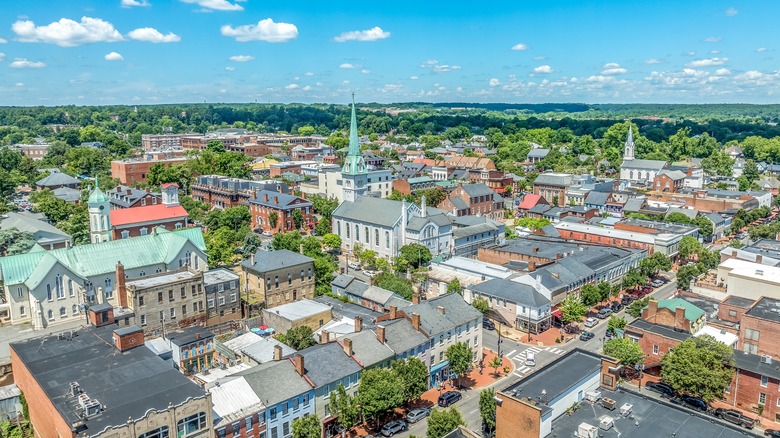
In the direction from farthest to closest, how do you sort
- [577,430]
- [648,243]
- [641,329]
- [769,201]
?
[769,201] < [648,243] < [641,329] < [577,430]

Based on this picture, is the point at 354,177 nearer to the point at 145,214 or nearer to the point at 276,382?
the point at 145,214

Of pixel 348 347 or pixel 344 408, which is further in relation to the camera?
pixel 348 347

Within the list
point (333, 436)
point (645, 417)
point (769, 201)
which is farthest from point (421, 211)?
point (769, 201)

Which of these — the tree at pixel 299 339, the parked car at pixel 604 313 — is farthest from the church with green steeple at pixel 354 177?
the tree at pixel 299 339

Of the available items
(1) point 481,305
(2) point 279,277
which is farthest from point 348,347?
(2) point 279,277

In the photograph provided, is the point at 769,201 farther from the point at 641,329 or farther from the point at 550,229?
the point at 641,329

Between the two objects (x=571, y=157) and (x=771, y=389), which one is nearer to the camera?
(x=771, y=389)
